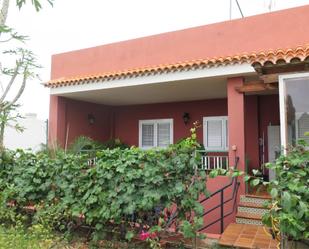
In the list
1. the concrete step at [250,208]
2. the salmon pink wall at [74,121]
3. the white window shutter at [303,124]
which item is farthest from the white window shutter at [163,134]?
the white window shutter at [303,124]

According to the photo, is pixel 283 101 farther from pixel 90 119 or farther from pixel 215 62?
pixel 90 119

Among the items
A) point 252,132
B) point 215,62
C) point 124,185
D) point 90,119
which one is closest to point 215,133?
point 252,132

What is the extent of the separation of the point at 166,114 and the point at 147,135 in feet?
4.79

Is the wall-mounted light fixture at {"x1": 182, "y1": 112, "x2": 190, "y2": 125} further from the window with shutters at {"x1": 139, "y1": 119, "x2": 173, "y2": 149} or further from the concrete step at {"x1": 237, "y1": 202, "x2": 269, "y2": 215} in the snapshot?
the concrete step at {"x1": 237, "y1": 202, "x2": 269, "y2": 215}

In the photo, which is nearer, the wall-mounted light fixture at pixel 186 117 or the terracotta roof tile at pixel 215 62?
the terracotta roof tile at pixel 215 62

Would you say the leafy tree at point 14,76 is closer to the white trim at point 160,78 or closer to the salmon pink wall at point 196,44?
the white trim at point 160,78

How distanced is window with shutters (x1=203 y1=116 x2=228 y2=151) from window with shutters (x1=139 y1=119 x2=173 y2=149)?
5.54 ft

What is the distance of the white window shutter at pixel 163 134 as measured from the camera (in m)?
Answer: 14.4

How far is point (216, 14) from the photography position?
21.6 m

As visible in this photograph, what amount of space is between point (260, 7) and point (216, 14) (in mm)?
4272

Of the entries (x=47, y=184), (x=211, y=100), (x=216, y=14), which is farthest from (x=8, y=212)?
(x=216, y=14)

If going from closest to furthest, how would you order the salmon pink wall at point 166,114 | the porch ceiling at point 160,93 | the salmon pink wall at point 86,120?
the porch ceiling at point 160,93, the salmon pink wall at point 166,114, the salmon pink wall at point 86,120

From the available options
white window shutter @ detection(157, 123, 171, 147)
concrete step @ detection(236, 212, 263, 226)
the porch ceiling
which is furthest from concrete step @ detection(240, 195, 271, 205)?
white window shutter @ detection(157, 123, 171, 147)

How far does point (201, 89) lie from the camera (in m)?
11.4
